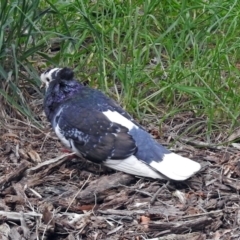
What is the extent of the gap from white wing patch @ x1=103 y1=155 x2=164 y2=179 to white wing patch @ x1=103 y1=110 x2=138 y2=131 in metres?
0.21

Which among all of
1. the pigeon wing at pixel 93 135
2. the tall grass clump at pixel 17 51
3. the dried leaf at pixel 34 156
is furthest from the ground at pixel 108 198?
the tall grass clump at pixel 17 51

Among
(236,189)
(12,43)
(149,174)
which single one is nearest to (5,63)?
(12,43)

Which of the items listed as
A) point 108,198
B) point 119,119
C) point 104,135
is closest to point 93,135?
point 104,135

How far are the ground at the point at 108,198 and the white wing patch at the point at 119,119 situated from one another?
0.28 metres

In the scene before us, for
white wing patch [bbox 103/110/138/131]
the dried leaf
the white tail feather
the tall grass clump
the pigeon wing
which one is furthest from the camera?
the tall grass clump

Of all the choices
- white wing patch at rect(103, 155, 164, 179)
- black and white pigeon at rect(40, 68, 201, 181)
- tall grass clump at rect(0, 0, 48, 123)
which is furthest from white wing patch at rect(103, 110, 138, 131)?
tall grass clump at rect(0, 0, 48, 123)

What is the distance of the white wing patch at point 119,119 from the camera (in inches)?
193

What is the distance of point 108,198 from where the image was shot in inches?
182

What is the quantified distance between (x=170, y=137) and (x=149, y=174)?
0.68 metres

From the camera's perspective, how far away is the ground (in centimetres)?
433

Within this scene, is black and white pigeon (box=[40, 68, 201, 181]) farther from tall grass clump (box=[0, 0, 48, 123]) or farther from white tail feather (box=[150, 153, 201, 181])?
tall grass clump (box=[0, 0, 48, 123])

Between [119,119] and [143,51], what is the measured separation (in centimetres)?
109

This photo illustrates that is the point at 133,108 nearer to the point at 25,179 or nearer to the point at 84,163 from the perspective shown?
the point at 84,163

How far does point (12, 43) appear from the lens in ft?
17.9
